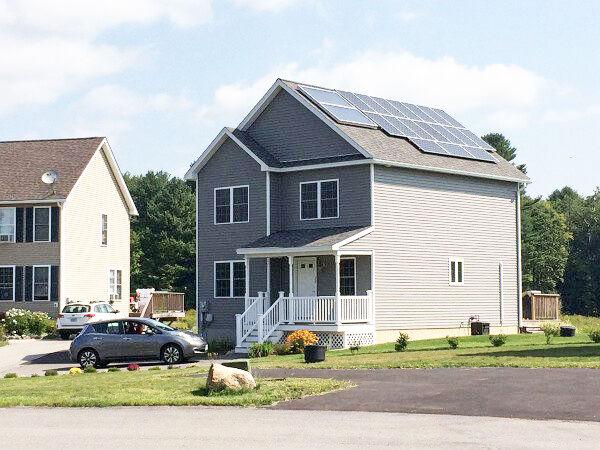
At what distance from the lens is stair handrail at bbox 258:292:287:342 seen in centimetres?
3985

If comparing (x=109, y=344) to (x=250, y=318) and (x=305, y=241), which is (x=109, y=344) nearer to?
(x=250, y=318)

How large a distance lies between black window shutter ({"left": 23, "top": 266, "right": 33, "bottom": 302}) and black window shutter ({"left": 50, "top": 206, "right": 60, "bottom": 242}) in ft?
6.28

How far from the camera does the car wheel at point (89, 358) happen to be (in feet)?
117

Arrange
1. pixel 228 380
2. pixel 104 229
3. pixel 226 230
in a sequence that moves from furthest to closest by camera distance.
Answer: pixel 104 229, pixel 226 230, pixel 228 380

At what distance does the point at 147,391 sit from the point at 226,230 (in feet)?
63.2

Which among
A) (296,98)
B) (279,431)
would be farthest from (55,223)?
(279,431)

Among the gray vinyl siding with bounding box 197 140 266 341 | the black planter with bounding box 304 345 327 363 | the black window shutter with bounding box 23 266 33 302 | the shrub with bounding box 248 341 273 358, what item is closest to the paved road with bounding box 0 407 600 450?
the black planter with bounding box 304 345 327 363

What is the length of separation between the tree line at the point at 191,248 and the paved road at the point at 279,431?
67.6 metres

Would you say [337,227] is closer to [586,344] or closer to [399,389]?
[586,344]

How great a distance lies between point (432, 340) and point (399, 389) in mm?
17048

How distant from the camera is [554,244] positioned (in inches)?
3627

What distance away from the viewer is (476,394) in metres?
22.3

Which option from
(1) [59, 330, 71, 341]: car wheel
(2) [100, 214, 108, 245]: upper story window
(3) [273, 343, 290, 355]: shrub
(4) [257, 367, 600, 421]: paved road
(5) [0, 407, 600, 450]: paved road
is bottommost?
(5) [0, 407, 600, 450]: paved road

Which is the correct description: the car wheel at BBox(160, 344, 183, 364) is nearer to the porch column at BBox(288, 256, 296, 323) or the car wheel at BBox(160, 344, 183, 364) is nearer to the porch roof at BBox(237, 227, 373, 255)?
the porch column at BBox(288, 256, 296, 323)
